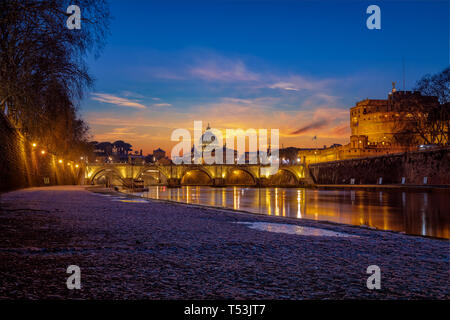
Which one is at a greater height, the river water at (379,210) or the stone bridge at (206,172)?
the stone bridge at (206,172)

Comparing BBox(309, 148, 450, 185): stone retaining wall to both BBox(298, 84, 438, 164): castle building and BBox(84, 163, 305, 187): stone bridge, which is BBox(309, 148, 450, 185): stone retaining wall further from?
BBox(84, 163, 305, 187): stone bridge

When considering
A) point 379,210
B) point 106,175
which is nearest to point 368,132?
point 106,175

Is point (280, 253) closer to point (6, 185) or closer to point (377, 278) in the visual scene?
point (377, 278)

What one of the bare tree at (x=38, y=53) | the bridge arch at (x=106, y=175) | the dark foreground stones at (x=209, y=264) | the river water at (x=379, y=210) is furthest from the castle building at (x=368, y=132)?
the dark foreground stones at (x=209, y=264)

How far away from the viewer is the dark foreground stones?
288cm

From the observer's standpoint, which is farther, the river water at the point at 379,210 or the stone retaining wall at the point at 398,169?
the stone retaining wall at the point at 398,169

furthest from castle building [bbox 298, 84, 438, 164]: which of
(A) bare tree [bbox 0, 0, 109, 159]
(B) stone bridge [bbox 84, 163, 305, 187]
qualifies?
(A) bare tree [bbox 0, 0, 109, 159]

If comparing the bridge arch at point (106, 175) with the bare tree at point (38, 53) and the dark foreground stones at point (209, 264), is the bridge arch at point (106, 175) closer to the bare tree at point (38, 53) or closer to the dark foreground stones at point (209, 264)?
the bare tree at point (38, 53)

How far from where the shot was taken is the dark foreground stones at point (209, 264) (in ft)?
9.46

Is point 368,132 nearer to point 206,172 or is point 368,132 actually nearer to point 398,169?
point 206,172

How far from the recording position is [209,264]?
3.81 m
